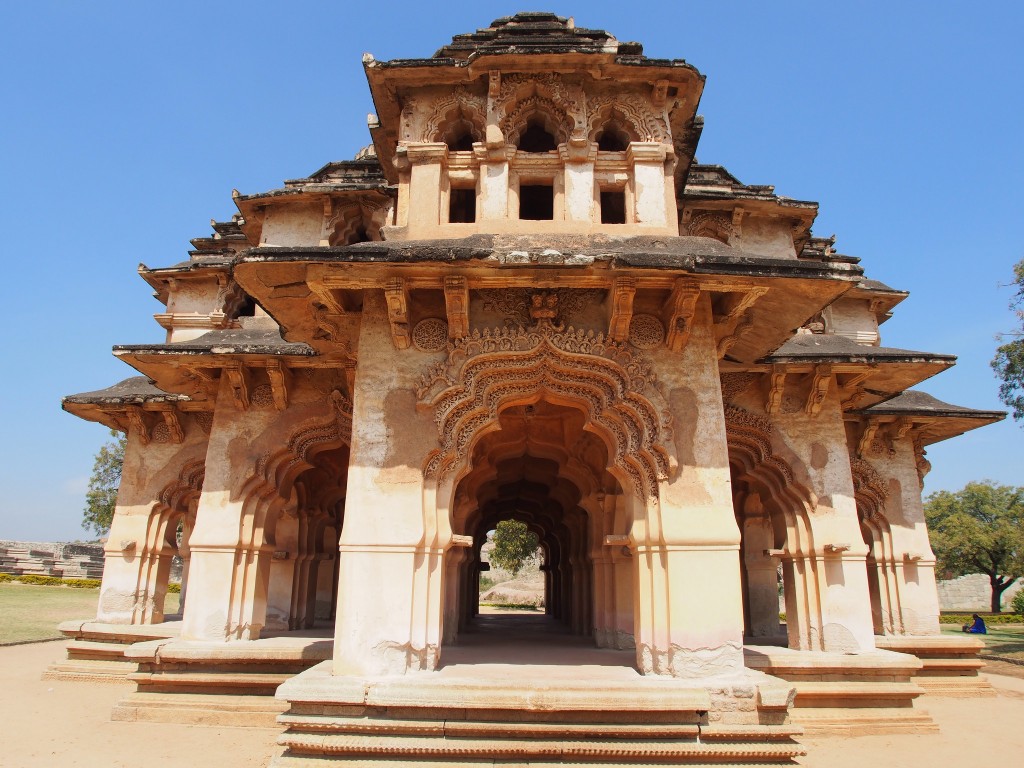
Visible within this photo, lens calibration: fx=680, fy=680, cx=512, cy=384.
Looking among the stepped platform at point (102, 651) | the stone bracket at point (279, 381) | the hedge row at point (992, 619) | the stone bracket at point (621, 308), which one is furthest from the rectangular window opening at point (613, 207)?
the hedge row at point (992, 619)

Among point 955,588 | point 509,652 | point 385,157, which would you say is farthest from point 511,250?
point 955,588

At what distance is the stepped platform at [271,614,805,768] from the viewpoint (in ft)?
21.4

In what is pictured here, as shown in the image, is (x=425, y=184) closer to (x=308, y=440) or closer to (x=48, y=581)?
(x=308, y=440)

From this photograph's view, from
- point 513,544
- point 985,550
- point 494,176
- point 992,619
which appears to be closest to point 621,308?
point 494,176

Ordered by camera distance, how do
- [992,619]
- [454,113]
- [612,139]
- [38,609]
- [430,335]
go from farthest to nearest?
[992,619], [38,609], [612,139], [454,113], [430,335]

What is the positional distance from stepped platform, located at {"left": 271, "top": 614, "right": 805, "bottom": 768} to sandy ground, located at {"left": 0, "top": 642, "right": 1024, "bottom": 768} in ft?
6.27

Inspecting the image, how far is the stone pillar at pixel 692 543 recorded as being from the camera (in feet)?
23.2

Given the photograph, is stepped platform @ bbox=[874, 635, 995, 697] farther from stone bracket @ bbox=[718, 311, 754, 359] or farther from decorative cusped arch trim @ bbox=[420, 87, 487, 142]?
decorative cusped arch trim @ bbox=[420, 87, 487, 142]

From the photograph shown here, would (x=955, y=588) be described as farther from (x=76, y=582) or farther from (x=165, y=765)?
(x=76, y=582)

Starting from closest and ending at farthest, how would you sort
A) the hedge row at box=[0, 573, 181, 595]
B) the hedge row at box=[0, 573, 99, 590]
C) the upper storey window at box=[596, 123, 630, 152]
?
the upper storey window at box=[596, 123, 630, 152] → the hedge row at box=[0, 573, 181, 595] → the hedge row at box=[0, 573, 99, 590]

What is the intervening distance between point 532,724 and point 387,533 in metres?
2.40

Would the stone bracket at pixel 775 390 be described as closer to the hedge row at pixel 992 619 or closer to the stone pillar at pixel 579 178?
the stone pillar at pixel 579 178

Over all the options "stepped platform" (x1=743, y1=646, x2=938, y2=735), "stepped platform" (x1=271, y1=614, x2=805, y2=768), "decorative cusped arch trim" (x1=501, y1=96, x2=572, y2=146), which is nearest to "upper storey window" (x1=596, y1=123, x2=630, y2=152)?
"decorative cusped arch trim" (x1=501, y1=96, x2=572, y2=146)

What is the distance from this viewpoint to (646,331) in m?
8.01
